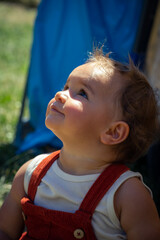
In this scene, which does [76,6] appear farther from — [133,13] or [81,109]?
[81,109]

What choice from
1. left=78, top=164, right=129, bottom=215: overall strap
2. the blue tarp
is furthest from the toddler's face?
the blue tarp

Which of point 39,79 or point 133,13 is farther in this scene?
point 39,79

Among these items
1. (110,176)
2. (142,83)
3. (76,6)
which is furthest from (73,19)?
(110,176)

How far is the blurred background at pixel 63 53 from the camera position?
9.12 ft

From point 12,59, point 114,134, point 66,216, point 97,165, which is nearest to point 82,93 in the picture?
point 114,134

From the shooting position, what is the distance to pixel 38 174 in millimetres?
1751

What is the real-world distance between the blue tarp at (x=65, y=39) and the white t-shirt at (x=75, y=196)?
4.15 ft

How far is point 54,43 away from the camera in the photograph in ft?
10.7

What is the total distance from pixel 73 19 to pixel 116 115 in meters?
1.74

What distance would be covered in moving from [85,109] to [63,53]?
1.74 metres

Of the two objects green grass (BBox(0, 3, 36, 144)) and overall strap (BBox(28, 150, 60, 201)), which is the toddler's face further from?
green grass (BBox(0, 3, 36, 144))

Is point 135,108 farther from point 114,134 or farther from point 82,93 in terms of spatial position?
point 82,93

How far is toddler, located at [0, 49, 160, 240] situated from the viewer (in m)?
1.54

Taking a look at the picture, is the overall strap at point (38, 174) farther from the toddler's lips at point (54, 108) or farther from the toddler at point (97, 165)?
the toddler's lips at point (54, 108)
